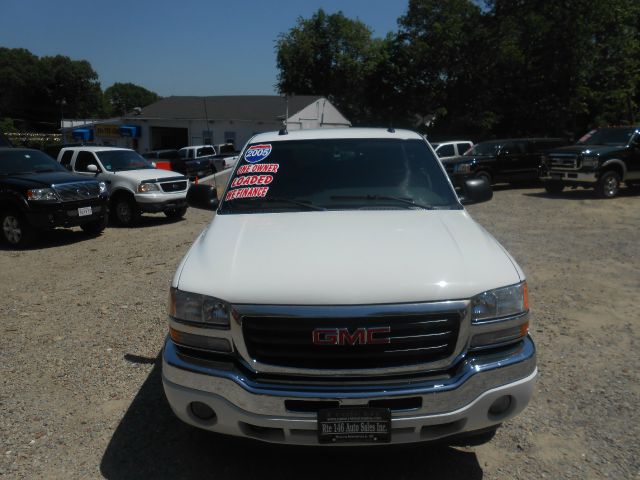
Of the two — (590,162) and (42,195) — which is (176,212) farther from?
(590,162)

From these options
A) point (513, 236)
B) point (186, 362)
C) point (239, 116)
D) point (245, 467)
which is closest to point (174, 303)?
point (186, 362)

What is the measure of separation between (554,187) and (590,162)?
1828 millimetres

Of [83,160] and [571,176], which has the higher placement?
[83,160]

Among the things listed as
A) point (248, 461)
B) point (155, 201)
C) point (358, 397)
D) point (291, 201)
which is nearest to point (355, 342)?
point (358, 397)

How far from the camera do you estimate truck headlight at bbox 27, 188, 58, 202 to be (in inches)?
396

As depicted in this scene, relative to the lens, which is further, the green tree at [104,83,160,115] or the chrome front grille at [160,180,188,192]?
the green tree at [104,83,160,115]

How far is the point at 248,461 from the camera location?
3287 millimetres

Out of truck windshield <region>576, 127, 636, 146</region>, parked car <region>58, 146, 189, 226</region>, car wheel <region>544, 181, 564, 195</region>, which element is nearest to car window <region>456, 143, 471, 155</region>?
car wheel <region>544, 181, 564, 195</region>

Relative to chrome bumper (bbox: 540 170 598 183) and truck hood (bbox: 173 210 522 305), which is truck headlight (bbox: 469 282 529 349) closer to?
truck hood (bbox: 173 210 522 305)

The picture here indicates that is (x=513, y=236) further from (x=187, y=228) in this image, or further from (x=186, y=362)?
(x=186, y=362)

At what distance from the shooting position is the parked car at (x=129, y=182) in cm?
1246

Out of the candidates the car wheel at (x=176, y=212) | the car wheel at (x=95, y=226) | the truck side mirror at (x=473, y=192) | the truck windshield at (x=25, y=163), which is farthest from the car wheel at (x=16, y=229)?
the truck side mirror at (x=473, y=192)

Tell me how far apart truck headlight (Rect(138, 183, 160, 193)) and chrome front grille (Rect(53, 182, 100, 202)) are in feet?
4.60

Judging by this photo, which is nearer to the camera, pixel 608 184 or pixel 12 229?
pixel 12 229
